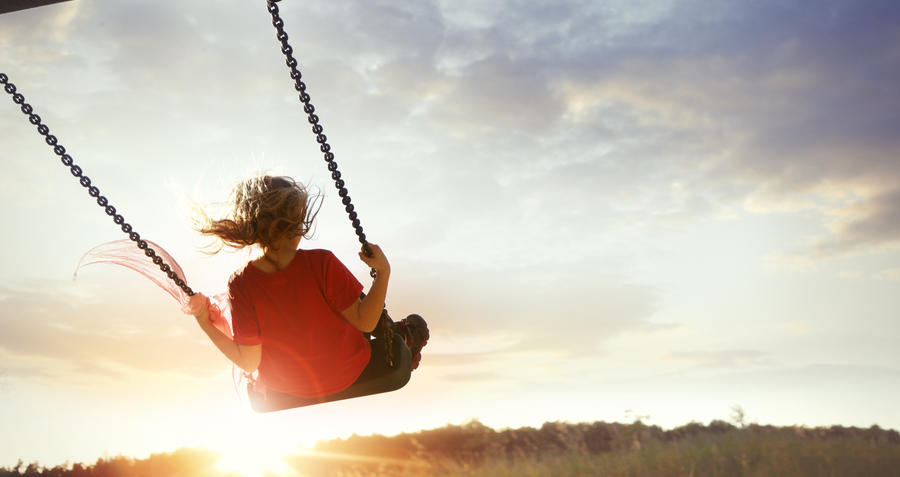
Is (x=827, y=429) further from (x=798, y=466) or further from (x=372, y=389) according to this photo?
(x=372, y=389)

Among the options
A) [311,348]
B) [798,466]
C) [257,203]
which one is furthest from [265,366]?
[798,466]

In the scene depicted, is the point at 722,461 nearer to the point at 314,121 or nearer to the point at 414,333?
the point at 414,333

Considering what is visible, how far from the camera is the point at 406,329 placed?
14.4 ft

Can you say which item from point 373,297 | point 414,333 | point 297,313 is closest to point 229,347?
point 297,313

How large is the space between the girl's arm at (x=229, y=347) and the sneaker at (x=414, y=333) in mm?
1047

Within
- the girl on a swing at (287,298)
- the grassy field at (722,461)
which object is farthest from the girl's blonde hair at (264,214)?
the grassy field at (722,461)

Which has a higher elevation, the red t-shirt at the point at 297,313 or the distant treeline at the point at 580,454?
the red t-shirt at the point at 297,313

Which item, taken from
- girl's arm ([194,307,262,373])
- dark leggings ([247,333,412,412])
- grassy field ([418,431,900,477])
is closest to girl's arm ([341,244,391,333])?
dark leggings ([247,333,412,412])

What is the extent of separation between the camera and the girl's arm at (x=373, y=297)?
3496 millimetres

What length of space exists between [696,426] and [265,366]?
12.6 m

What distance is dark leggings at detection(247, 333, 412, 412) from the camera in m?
3.78

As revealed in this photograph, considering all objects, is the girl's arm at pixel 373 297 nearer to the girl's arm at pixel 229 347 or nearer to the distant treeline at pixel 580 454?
the girl's arm at pixel 229 347

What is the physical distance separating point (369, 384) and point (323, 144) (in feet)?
4.82

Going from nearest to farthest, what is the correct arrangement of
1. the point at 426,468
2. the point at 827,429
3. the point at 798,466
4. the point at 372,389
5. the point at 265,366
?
the point at 265,366, the point at 372,389, the point at 798,466, the point at 426,468, the point at 827,429
